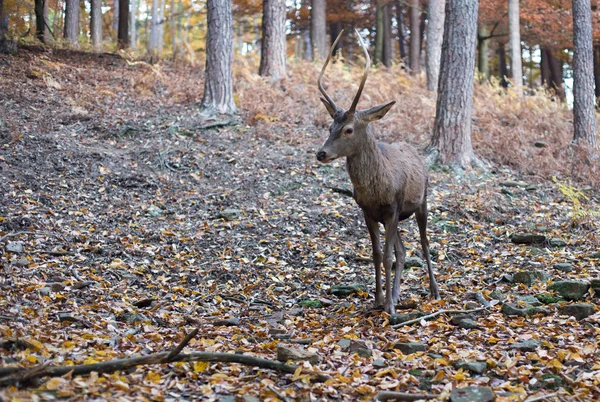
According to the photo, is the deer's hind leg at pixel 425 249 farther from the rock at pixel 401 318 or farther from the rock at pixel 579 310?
the rock at pixel 579 310

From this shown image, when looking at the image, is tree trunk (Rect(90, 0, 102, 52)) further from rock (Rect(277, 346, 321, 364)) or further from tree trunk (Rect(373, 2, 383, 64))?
rock (Rect(277, 346, 321, 364))

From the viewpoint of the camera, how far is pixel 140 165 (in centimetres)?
1157

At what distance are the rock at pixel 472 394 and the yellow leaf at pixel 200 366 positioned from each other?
1951 millimetres

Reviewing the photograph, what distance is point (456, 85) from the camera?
505 inches

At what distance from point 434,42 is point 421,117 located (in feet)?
16.5

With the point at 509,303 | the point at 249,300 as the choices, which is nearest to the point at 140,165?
the point at 249,300

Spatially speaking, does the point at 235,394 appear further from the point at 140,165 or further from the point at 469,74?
the point at 469,74

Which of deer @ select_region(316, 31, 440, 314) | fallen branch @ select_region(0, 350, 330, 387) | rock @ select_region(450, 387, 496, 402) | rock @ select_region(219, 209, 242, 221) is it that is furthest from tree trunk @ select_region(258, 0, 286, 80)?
rock @ select_region(450, 387, 496, 402)

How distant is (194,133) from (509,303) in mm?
8177

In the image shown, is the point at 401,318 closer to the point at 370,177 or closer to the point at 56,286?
the point at 370,177

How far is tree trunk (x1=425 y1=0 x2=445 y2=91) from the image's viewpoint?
1955 cm

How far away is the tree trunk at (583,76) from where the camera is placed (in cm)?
1413

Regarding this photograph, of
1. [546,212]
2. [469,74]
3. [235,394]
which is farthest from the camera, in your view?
[469,74]

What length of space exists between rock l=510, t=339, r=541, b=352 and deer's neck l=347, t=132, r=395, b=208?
6.98 ft
